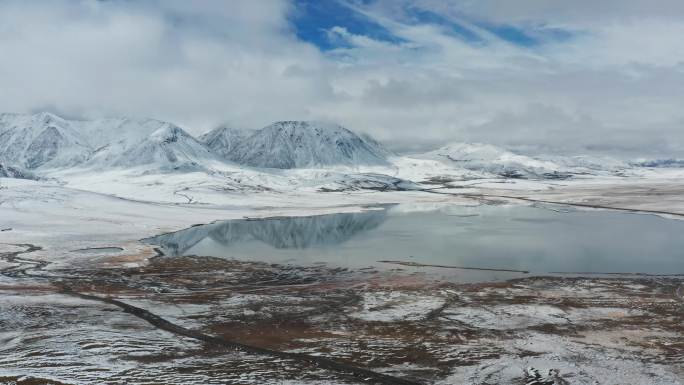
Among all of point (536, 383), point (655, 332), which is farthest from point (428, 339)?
point (655, 332)

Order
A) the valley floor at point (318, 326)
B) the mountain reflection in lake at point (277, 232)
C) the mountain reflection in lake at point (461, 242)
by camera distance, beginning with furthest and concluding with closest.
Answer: the mountain reflection in lake at point (277, 232), the mountain reflection in lake at point (461, 242), the valley floor at point (318, 326)

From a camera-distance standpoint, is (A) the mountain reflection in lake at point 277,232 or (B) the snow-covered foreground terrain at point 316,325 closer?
(B) the snow-covered foreground terrain at point 316,325

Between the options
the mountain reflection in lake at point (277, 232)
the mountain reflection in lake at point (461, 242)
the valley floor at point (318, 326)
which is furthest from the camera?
the mountain reflection in lake at point (277, 232)

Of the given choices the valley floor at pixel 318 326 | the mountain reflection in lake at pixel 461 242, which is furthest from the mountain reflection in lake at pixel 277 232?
the valley floor at pixel 318 326

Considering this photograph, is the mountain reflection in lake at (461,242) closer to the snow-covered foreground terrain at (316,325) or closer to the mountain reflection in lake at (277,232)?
the mountain reflection in lake at (277,232)

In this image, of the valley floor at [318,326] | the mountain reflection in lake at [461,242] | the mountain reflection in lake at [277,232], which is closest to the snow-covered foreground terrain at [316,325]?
the valley floor at [318,326]

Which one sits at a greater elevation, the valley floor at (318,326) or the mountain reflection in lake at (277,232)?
the mountain reflection in lake at (277,232)
